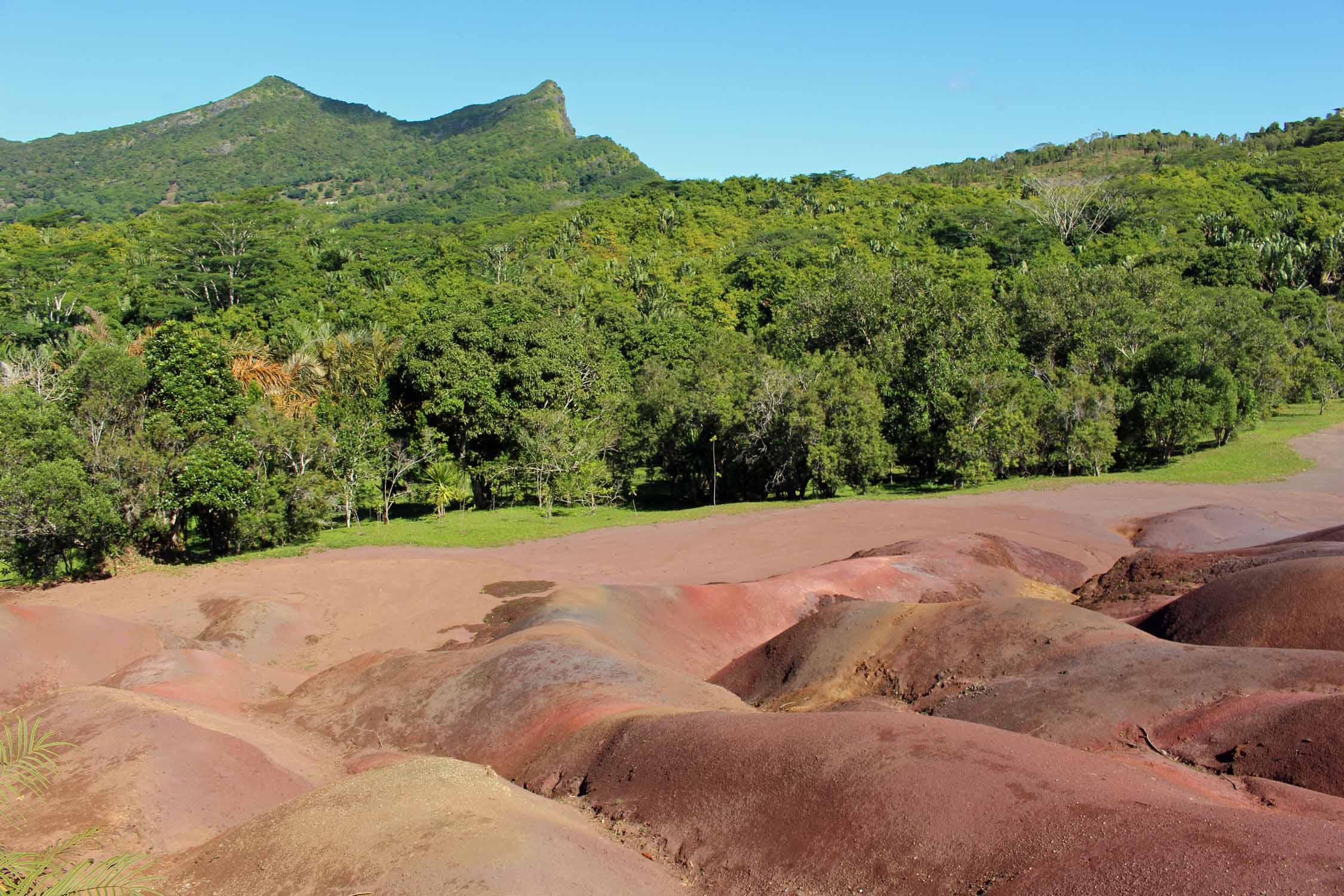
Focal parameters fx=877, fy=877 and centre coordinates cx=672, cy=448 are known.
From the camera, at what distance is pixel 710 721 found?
417 inches

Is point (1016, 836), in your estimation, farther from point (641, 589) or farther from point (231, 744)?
point (641, 589)

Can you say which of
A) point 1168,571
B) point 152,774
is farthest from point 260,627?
point 1168,571

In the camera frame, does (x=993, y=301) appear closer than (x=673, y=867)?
No

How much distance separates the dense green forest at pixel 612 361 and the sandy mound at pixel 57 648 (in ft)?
19.1

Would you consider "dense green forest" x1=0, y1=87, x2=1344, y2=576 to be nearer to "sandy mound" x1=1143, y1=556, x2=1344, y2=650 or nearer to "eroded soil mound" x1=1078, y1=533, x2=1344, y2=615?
"eroded soil mound" x1=1078, y1=533, x2=1344, y2=615

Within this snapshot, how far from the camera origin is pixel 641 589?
20.3 m

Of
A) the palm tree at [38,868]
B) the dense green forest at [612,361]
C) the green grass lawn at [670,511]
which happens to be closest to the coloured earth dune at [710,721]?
the palm tree at [38,868]

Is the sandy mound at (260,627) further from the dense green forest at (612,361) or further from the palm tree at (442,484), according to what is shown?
the palm tree at (442,484)

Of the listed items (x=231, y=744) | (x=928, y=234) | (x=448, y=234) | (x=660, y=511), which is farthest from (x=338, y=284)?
(x=231, y=744)

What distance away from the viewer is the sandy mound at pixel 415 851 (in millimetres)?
6789

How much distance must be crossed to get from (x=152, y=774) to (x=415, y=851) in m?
4.34

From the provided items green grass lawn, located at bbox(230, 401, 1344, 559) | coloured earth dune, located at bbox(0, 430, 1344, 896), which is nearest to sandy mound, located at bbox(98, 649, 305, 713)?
coloured earth dune, located at bbox(0, 430, 1344, 896)

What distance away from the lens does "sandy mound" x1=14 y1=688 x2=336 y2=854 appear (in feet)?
28.5

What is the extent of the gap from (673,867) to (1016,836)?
318cm
